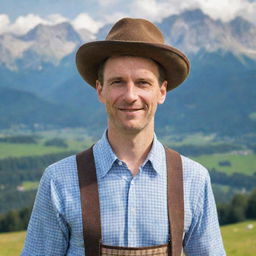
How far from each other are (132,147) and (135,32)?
851mm

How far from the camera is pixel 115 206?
3521mm

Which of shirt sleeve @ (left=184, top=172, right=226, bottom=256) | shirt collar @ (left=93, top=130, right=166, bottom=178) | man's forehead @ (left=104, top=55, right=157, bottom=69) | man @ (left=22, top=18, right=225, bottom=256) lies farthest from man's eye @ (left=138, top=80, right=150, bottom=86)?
shirt sleeve @ (left=184, top=172, right=226, bottom=256)

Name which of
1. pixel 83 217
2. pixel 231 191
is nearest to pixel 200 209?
pixel 83 217

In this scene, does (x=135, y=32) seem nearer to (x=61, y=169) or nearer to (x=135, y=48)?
(x=135, y=48)

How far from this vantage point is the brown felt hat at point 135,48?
3498 millimetres

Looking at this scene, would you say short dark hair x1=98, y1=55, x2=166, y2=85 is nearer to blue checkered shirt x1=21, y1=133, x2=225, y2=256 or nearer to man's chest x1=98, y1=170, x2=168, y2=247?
blue checkered shirt x1=21, y1=133, x2=225, y2=256

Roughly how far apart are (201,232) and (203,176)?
0.43 metres

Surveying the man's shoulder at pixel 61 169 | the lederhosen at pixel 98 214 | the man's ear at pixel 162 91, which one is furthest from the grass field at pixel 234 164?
the man's shoulder at pixel 61 169

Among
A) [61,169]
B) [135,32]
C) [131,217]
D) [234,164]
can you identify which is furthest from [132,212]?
[234,164]

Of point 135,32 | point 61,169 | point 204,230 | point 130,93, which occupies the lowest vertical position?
point 204,230

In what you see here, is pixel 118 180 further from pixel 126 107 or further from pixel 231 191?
pixel 231 191

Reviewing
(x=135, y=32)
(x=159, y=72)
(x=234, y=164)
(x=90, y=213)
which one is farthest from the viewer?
(x=234, y=164)

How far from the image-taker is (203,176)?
378 cm

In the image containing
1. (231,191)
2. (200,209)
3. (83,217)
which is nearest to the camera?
(83,217)
